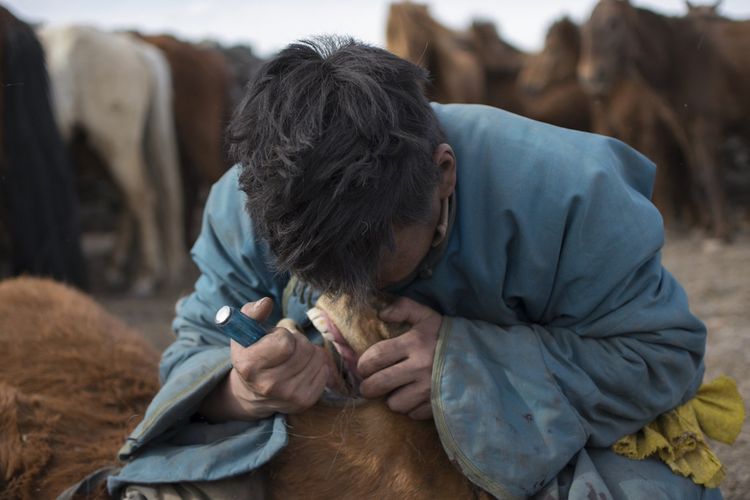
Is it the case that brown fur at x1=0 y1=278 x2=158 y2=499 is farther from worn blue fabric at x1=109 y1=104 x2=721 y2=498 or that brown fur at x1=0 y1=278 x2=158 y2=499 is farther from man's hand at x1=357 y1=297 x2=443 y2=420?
man's hand at x1=357 y1=297 x2=443 y2=420

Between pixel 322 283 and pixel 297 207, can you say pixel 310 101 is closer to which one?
pixel 297 207

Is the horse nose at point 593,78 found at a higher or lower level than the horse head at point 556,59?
higher

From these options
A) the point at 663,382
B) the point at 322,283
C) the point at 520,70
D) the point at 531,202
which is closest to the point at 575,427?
the point at 663,382

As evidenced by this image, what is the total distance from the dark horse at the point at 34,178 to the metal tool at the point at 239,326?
4224 millimetres

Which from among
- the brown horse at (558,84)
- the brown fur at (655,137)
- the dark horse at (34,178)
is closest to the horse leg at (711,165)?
the brown fur at (655,137)

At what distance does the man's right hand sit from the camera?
1494mm

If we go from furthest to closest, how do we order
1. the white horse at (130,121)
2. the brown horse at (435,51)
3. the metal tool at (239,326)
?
the brown horse at (435,51) < the white horse at (130,121) < the metal tool at (239,326)

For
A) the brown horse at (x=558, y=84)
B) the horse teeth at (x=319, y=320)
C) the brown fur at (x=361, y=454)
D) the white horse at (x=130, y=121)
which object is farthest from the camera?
the brown horse at (x=558, y=84)

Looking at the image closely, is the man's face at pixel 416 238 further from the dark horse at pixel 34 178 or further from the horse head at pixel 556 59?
the horse head at pixel 556 59

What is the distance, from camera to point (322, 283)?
1.48 m

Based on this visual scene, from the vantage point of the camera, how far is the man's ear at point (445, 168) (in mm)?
1580

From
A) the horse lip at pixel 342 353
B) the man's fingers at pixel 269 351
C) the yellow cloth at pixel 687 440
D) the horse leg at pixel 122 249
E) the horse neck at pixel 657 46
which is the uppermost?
the man's fingers at pixel 269 351

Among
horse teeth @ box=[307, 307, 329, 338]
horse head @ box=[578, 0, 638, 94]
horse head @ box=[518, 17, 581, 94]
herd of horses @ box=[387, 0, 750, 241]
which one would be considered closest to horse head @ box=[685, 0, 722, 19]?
herd of horses @ box=[387, 0, 750, 241]

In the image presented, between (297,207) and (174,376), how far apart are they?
2.16 feet
